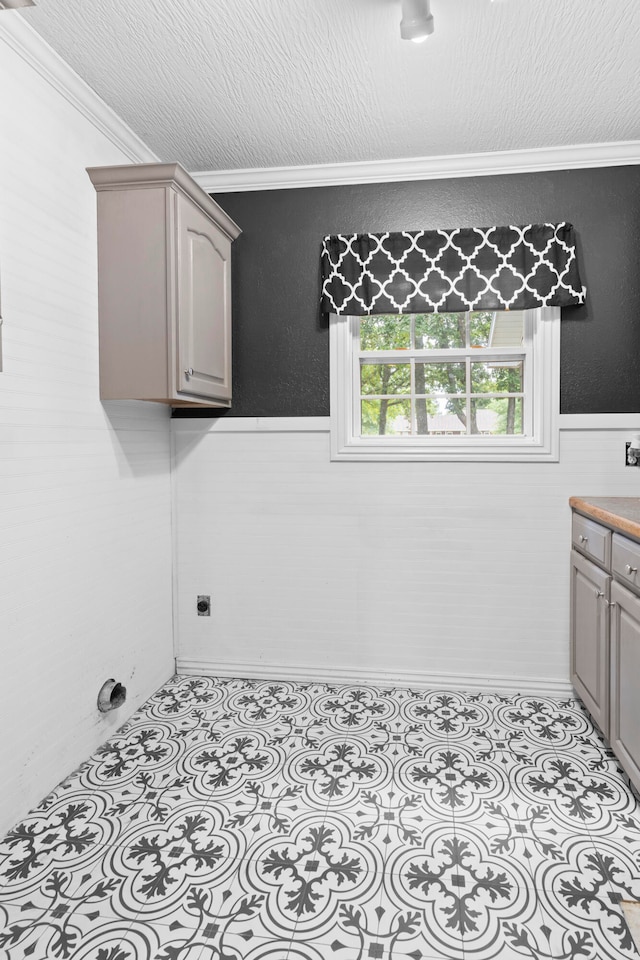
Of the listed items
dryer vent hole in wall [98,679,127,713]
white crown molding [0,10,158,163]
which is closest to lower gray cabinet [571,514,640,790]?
dryer vent hole in wall [98,679,127,713]

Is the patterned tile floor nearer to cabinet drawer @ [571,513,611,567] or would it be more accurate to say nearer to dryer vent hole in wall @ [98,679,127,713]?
dryer vent hole in wall @ [98,679,127,713]

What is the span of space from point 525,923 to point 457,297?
7.90 ft

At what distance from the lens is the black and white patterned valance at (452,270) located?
2.80 meters

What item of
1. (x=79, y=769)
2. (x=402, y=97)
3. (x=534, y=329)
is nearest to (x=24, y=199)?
(x=402, y=97)

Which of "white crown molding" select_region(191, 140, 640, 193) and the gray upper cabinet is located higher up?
"white crown molding" select_region(191, 140, 640, 193)

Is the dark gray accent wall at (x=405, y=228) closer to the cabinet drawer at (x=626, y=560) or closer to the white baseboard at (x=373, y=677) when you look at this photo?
the cabinet drawer at (x=626, y=560)

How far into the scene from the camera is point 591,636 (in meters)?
2.48

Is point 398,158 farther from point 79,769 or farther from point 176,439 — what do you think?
point 79,769

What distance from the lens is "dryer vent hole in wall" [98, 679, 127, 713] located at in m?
2.39

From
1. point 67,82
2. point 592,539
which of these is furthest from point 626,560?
point 67,82

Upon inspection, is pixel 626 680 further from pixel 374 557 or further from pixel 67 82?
pixel 67 82

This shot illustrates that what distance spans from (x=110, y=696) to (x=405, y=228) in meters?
2.50

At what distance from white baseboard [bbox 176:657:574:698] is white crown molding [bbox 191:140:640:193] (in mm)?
2428

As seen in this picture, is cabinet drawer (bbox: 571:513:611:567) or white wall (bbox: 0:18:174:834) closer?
white wall (bbox: 0:18:174:834)
